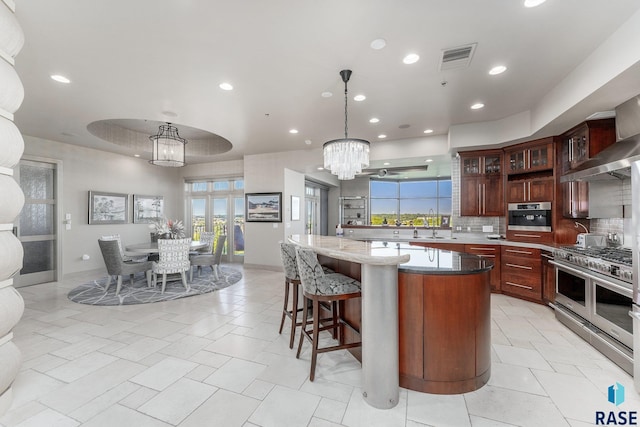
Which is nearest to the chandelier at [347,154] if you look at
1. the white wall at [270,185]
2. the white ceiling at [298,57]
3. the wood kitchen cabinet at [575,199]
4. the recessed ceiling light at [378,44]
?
the recessed ceiling light at [378,44]

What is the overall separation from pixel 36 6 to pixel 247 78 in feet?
5.64

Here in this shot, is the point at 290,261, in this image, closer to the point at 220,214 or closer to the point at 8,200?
the point at 8,200

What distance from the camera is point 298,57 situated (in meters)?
2.81

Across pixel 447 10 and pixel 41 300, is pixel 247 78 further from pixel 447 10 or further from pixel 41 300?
pixel 41 300

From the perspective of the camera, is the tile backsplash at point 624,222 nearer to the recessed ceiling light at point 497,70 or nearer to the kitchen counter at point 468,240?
the kitchen counter at point 468,240

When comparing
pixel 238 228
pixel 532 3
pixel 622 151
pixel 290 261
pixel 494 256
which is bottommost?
pixel 494 256

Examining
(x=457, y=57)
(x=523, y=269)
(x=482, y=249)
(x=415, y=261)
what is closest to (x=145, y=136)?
(x=457, y=57)

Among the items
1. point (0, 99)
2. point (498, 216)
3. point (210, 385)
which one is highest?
point (0, 99)

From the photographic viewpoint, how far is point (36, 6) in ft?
6.93

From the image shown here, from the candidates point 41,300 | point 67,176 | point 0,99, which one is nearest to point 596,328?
point 0,99

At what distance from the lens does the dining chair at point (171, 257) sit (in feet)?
15.6

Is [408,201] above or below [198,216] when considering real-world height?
above

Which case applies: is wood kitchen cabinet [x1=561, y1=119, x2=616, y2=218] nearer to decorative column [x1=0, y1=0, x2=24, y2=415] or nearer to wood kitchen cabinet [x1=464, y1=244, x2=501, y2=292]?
wood kitchen cabinet [x1=464, y1=244, x2=501, y2=292]

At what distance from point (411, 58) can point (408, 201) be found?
8.56 m
